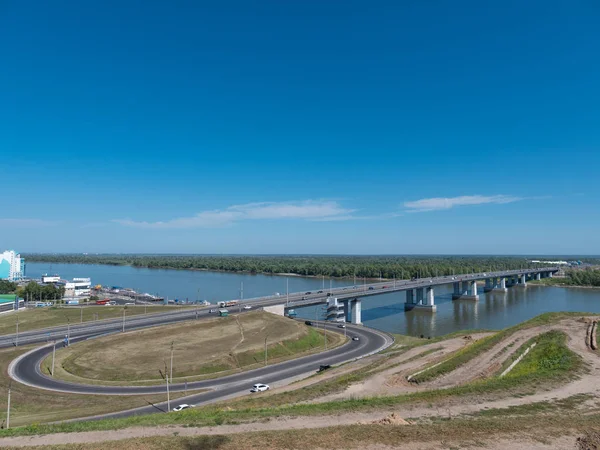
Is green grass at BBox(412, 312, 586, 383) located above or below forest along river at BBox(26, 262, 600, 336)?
above

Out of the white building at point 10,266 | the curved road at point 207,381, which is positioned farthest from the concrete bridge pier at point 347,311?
the white building at point 10,266

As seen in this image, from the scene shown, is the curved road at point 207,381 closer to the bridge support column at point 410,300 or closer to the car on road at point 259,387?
the car on road at point 259,387

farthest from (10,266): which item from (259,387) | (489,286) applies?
(489,286)

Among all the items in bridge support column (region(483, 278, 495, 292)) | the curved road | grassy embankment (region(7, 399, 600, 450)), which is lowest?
bridge support column (region(483, 278, 495, 292))

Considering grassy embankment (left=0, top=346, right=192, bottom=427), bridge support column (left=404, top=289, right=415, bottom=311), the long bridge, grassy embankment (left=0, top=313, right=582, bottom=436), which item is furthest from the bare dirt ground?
bridge support column (left=404, top=289, right=415, bottom=311)

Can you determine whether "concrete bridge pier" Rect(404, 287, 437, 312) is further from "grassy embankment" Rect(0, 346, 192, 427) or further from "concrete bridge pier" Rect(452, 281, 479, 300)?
"grassy embankment" Rect(0, 346, 192, 427)

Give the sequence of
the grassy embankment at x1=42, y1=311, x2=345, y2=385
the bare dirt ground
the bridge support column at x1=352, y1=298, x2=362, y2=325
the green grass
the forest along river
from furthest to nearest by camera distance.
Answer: the bridge support column at x1=352, y1=298, x2=362, y2=325 < the forest along river < the grassy embankment at x1=42, y1=311, x2=345, y2=385 < the green grass < the bare dirt ground

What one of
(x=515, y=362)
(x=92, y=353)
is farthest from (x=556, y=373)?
(x=92, y=353)
